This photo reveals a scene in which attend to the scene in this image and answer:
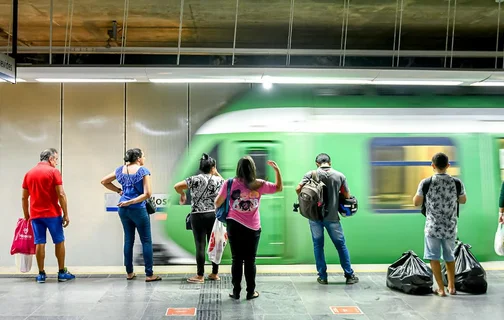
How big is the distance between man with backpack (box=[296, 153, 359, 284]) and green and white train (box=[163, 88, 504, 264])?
0.63 m

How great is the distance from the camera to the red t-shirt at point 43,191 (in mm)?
5863

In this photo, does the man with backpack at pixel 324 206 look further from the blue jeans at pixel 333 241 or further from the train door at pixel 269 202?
the train door at pixel 269 202

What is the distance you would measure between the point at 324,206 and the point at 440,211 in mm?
1273

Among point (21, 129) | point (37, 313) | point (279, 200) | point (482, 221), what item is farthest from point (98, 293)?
point (482, 221)

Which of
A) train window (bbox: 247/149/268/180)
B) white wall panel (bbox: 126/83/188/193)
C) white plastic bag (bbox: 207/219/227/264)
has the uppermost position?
white wall panel (bbox: 126/83/188/193)

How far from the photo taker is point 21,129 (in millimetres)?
7066

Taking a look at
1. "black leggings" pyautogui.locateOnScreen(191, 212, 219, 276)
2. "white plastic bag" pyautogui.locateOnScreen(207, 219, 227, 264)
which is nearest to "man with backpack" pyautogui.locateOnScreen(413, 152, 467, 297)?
"white plastic bag" pyautogui.locateOnScreen(207, 219, 227, 264)

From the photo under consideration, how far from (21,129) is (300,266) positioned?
446 cm

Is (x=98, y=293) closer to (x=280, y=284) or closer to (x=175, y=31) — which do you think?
(x=280, y=284)

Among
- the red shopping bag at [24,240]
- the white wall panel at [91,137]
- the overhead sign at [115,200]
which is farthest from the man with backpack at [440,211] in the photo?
the red shopping bag at [24,240]

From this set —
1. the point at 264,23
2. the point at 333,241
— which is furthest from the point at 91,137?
the point at 333,241

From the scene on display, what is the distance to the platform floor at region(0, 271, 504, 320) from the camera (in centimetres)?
464

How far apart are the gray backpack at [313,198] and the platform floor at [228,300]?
87 centimetres

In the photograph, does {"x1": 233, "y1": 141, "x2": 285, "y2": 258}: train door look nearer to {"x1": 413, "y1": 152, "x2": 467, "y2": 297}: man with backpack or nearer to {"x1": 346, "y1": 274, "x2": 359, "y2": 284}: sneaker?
{"x1": 346, "y1": 274, "x2": 359, "y2": 284}: sneaker
